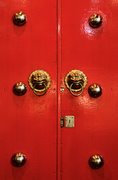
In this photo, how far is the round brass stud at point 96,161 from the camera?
115 centimetres

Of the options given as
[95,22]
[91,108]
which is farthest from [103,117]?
[95,22]

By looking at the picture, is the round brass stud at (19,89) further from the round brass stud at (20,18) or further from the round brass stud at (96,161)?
the round brass stud at (96,161)

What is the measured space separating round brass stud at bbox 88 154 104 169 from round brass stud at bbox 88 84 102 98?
0.91 feet

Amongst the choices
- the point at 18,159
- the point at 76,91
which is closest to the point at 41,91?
the point at 76,91

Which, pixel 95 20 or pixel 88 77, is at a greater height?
pixel 95 20

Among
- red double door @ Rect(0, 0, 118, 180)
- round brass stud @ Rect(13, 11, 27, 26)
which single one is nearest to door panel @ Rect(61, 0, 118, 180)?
red double door @ Rect(0, 0, 118, 180)

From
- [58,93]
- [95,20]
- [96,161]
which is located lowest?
[96,161]

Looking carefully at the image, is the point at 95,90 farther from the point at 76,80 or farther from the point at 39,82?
the point at 39,82

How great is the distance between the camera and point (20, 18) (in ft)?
3.75

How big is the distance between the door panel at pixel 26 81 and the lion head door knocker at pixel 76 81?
64 mm

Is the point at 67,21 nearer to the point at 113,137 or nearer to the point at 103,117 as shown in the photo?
the point at 103,117

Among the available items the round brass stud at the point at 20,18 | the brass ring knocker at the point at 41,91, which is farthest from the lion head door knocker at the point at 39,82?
the round brass stud at the point at 20,18

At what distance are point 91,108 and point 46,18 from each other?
1.50ft

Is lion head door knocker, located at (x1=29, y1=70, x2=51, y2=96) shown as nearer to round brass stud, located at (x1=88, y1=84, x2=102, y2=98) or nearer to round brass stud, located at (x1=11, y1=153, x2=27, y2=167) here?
round brass stud, located at (x1=88, y1=84, x2=102, y2=98)
